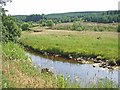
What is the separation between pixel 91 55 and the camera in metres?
42.2

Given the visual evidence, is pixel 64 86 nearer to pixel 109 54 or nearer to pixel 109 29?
pixel 109 54

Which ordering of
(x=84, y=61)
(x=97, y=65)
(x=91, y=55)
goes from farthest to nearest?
(x=91, y=55) → (x=84, y=61) → (x=97, y=65)

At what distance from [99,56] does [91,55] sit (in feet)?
5.98

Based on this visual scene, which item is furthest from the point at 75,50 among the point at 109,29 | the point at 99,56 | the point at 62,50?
the point at 109,29

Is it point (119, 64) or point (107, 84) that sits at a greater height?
point (107, 84)

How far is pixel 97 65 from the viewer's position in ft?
118

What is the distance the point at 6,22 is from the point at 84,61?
20.3 meters

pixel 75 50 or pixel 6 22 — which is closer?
pixel 75 50

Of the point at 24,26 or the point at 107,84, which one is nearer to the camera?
the point at 107,84

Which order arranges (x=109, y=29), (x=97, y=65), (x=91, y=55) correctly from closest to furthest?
(x=97, y=65) < (x=91, y=55) < (x=109, y=29)

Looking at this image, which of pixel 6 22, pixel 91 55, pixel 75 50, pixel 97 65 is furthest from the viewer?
pixel 6 22

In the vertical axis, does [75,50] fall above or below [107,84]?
below

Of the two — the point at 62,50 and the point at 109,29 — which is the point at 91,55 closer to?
the point at 62,50

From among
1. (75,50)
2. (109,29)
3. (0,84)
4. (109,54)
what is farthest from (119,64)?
(109,29)
